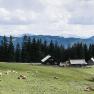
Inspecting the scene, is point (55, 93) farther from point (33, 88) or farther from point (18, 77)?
point (18, 77)

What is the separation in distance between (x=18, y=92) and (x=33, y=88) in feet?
14.4

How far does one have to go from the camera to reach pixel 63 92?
41.5m

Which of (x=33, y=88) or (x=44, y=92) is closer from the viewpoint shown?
(x=44, y=92)

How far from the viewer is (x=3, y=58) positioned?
199 metres

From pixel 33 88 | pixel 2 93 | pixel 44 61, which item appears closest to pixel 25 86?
pixel 33 88

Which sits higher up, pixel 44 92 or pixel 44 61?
pixel 44 92

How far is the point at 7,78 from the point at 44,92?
969 centimetres

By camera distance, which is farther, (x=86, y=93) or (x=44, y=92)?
(x=86, y=93)

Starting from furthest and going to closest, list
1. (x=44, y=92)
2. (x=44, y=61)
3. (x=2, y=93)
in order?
(x=44, y=61)
(x=44, y=92)
(x=2, y=93)

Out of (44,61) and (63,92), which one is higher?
(63,92)

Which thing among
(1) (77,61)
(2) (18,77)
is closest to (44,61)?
(1) (77,61)

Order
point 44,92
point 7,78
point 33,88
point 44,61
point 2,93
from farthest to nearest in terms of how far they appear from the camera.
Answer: point 44,61, point 7,78, point 33,88, point 44,92, point 2,93

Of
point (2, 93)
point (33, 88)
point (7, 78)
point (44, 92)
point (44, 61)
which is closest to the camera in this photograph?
point (2, 93)

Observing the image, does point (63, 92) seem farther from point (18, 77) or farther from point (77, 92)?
point (18, 77)
